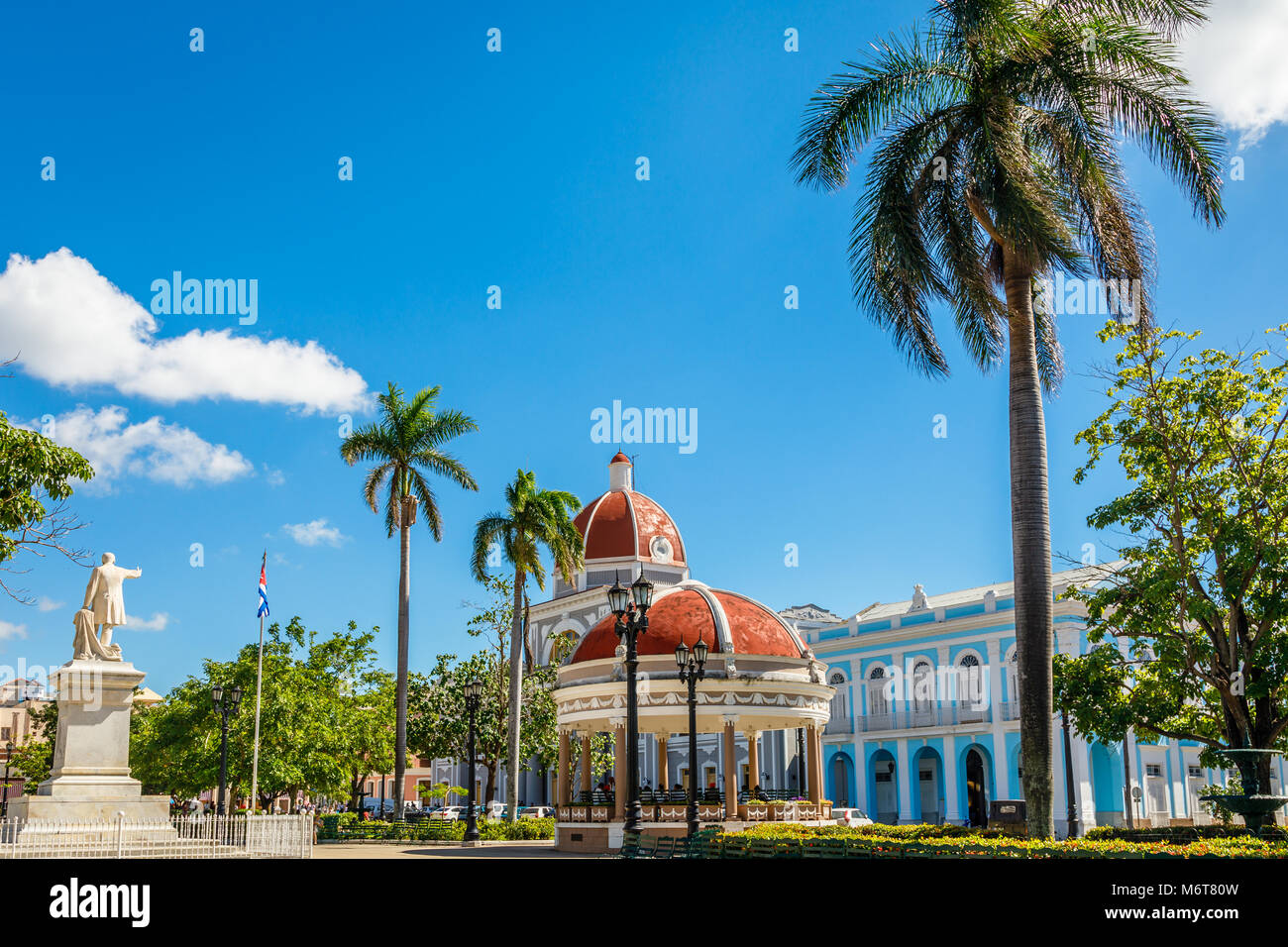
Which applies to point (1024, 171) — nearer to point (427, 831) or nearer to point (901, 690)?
point (427, 831)

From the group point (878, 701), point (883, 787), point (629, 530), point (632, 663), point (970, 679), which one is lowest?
point (883, 787)

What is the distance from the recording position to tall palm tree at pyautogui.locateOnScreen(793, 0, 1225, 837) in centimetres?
1603

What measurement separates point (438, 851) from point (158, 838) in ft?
39.3

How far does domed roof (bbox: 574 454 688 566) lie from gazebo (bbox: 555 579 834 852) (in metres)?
22.0

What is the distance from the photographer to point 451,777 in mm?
73875

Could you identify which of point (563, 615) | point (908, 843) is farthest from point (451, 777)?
point (908, 843)

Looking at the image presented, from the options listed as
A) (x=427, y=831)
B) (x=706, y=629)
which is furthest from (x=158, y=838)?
(x=427, y=831)

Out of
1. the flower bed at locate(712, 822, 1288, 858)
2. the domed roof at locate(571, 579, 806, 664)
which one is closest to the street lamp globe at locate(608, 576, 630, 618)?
the flower bed at locate(712, 822, 1288, 858)

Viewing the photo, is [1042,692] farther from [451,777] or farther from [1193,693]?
[451,777]

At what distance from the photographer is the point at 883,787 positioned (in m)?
50.3

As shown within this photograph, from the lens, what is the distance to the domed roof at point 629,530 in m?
55.8

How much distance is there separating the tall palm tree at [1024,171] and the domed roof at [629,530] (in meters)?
37.5

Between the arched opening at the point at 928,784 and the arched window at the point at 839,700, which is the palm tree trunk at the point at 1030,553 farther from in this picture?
the arched window at the point at 839,700

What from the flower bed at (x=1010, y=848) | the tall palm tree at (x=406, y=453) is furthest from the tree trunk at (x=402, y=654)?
the flower bed at (x=1010, y=848)
